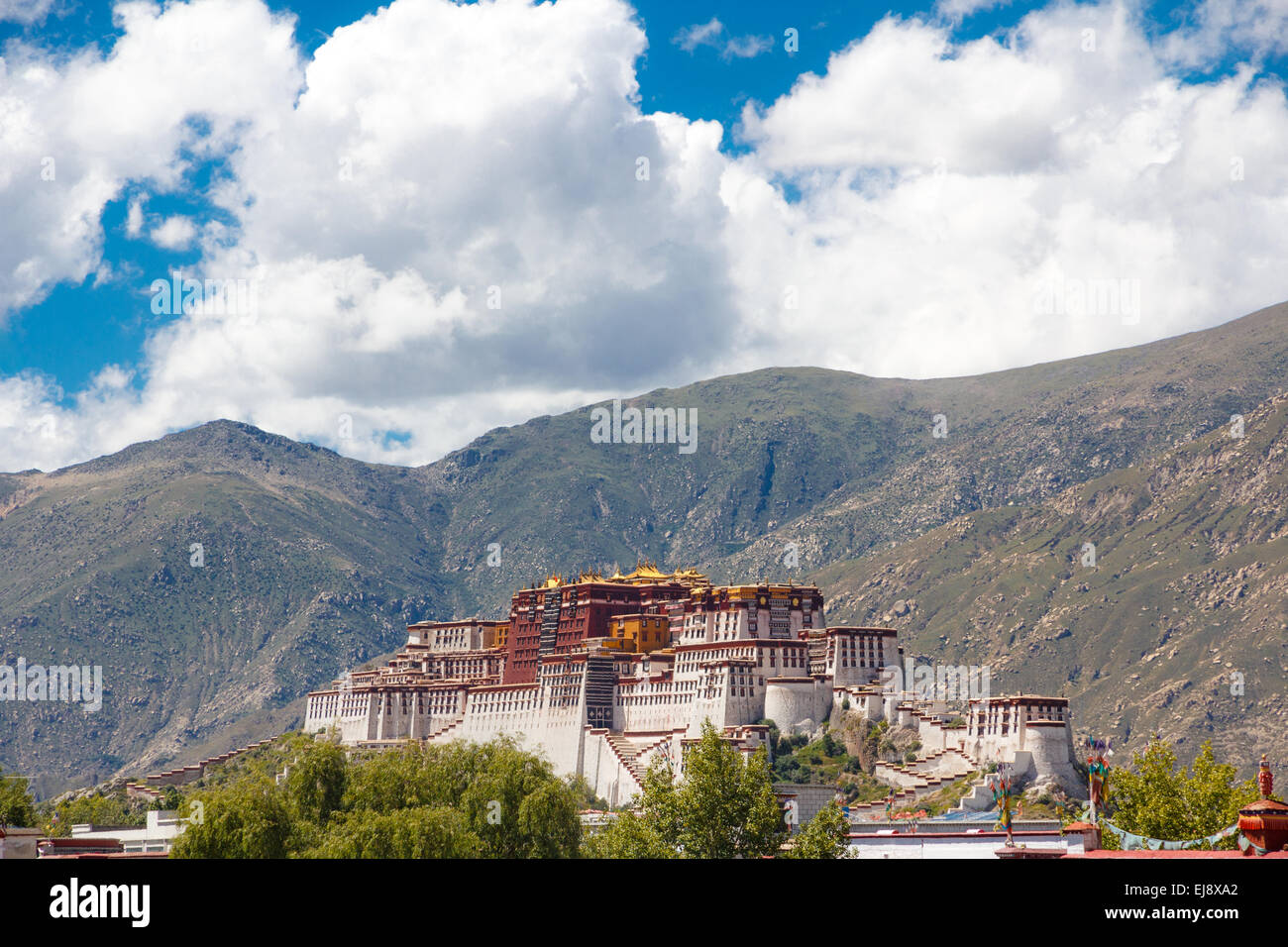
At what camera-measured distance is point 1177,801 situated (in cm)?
9769

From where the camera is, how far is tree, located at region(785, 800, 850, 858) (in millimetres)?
68312

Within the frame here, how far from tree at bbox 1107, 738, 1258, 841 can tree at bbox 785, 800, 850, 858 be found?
23736 mm

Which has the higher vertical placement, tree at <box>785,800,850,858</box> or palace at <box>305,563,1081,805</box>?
palace at <box>305,563,1081,805</box>

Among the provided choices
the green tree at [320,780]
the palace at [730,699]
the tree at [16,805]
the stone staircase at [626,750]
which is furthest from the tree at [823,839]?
the stone staircase at [626,750]

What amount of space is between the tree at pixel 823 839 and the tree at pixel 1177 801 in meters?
23.7

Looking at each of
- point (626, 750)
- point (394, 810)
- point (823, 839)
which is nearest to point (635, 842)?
point (823, 839)

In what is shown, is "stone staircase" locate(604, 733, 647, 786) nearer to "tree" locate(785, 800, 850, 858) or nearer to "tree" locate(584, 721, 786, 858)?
"tree" locate(584, 721, 786, 858)

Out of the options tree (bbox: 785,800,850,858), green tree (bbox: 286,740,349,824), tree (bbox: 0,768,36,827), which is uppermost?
green tree (bbox: 286,740,349,824)

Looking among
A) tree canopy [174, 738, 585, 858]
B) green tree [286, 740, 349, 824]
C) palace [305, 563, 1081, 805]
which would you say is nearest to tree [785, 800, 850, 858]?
tree canopy [174, 738, 585, 858]

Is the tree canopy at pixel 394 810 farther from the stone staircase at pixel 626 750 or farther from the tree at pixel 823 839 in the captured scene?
the stone staircase at pixel 626 750

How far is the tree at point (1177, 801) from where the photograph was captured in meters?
95.1
